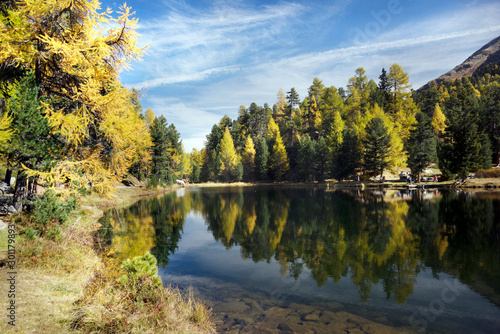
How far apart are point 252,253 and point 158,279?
952 cm

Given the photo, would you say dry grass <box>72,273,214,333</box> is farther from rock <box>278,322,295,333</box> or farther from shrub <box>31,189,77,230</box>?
shrub <box>31,189,77,230</box>

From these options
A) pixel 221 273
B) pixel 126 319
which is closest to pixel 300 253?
pixel 221 273

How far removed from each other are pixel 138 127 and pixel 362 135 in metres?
53.1

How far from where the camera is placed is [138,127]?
34.2 metres

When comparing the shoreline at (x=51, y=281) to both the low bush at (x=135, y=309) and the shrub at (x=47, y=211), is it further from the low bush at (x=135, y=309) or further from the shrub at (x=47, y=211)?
the shrub at (x=47, y=211)

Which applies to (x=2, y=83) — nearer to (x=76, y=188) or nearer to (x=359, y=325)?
(x=76, y=188)

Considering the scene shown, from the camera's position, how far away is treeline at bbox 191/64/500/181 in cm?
5197

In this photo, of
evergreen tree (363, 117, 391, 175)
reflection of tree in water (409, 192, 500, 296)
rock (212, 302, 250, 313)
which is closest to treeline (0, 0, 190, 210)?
rock (212, 302, 250, 313)

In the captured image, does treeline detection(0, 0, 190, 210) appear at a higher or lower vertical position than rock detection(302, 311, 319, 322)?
higher

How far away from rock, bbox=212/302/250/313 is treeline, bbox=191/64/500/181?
5313 cm

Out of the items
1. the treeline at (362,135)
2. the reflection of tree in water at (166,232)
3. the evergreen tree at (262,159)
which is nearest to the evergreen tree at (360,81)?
the treeline at (362,135)

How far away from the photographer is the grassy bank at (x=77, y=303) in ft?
20.5

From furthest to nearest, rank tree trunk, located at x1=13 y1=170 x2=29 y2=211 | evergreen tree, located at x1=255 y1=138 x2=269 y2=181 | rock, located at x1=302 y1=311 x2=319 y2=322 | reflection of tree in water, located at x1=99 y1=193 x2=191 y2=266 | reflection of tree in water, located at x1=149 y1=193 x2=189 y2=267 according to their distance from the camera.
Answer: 1. evergreen tree, located at x1=255 y1=138 x2=269 y2=181
2. reflection of tree in water, located at x1=149 y1=193 x2=189 y2=267
3. reflection of tree in water, located at x1=99 y1=193 x2=191 y2=266
4. tree trunk, located at x1=13 y1=170 x2=29 y2=211
5. rock, located at x1=302 y1=311 x2=319 y2=322

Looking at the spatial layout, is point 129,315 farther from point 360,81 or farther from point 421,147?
point 360,81
